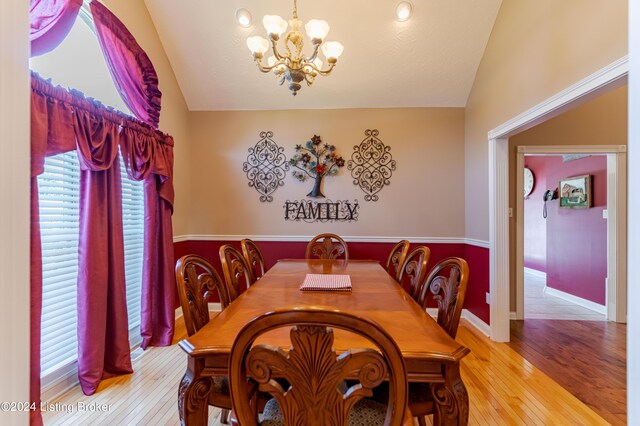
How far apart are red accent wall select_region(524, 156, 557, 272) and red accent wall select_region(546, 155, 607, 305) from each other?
527 millimetres

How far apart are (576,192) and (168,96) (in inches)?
210

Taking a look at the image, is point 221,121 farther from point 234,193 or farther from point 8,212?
point 8,212

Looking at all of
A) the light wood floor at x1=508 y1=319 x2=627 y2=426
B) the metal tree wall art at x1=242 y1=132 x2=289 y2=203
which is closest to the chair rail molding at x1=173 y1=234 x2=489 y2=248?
the metal tree wall art at x1=242 y1=132 x2=289 y2=203

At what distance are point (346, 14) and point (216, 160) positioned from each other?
217cm

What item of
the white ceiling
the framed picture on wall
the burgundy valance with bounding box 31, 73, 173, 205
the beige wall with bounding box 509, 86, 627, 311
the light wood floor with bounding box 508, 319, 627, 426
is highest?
the white ceiling

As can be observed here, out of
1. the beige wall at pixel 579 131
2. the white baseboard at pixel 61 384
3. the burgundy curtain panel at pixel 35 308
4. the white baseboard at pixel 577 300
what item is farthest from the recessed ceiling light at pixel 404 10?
the white baseboard at pixel 577 300

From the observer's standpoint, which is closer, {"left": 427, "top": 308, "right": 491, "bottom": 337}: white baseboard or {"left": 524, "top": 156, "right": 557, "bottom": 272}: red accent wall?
{"left": 427, "top": 308, "right": 491, "bottom": 337}: white baseboard

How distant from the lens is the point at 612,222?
3312 millimetres

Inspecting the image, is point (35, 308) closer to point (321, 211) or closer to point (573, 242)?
point (321, 211)

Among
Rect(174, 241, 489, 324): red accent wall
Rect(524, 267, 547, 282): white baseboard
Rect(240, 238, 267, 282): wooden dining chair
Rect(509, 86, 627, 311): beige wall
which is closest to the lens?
Rect(240, 238, 267, 282): wooden dining chair

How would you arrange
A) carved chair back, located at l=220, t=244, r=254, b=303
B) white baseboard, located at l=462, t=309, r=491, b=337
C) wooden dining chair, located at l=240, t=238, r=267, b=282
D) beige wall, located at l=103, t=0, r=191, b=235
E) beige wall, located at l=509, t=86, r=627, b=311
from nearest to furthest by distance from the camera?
carved chair back, located at l=220, t=244, r=254, b=303, wooden dining chair, located at l=240, t=238, r=267, b=282, beige wall, located at l=103, t=0, r=191, b=235, white baseboard, located at l=462, t=309, r=491, b=337, beige wall, located at l=509, t=86, r=627, b=311

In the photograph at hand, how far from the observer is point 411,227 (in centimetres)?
347

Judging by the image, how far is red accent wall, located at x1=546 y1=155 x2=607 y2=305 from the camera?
11.7 ft

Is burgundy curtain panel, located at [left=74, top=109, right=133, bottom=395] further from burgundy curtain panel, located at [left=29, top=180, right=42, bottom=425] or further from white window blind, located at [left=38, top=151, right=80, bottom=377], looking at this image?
burgundy curtain panel, located at [left=29, top=180, right=42, bottom=425]
